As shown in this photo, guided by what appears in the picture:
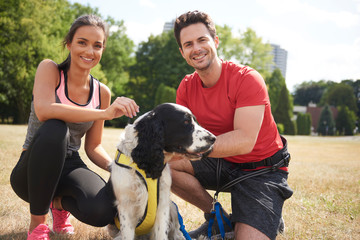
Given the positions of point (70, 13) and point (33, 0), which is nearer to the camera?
point (33, 0)

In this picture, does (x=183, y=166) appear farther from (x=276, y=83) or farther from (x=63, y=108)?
(x=276, y=83)

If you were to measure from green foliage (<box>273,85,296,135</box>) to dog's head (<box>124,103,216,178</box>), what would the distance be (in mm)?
36805

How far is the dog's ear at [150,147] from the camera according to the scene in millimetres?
2465

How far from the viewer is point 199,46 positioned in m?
3.11

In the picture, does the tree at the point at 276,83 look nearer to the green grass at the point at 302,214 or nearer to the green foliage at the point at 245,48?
the green foliage at the point at 245,48

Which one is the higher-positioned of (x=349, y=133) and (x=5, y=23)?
Answer: (x=5, y=23)

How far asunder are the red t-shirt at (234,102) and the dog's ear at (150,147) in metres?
0.80

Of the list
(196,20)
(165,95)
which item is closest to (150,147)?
(196,20)

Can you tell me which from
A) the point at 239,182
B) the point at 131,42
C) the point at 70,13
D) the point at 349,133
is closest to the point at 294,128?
the point at 349,133

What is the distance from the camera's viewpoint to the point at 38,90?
104 inches

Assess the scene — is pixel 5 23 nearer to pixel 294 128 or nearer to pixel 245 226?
pixel 245 226

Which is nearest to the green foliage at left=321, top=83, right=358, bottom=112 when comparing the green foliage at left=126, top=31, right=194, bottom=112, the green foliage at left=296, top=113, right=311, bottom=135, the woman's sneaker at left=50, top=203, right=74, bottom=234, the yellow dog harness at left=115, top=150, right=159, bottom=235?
the green foliage at left=296, top=113, right=311, bottom=135

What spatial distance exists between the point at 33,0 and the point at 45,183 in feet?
95.8

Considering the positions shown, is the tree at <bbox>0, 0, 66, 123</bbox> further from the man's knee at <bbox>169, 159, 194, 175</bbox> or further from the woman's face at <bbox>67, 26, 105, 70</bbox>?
the man's knee at <bbox>169, 159, 194, 175</bbox>
